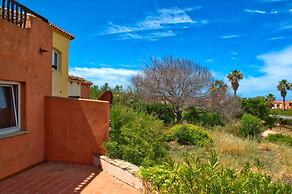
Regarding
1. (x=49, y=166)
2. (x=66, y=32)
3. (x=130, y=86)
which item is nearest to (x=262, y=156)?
(x=49, y=166)

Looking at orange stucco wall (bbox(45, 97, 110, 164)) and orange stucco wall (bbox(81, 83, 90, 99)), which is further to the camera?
orange stucco wall (bbox(81, 83, 90, 99))

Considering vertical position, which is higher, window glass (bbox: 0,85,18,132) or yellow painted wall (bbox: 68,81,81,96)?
yellow painted wall (bbox: 68,81,81,96)

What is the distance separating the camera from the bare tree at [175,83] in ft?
90.0

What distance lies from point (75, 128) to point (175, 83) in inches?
762

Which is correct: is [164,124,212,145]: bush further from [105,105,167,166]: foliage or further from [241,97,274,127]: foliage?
[241,97,274,127]: foliage

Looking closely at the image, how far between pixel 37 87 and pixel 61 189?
312 cm

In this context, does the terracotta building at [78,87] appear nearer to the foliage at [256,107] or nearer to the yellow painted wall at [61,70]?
the yellow painted wall at [61,70]

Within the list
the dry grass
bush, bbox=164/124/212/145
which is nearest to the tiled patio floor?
the dry grass

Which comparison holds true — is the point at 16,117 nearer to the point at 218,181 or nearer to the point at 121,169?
the point at 121,169

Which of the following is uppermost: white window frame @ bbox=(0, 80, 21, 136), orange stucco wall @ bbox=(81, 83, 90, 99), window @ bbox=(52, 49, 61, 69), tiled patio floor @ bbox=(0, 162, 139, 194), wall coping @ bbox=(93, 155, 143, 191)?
window @ bbox=(52, 49, 61, 69)

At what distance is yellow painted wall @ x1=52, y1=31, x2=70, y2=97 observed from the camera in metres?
17.7

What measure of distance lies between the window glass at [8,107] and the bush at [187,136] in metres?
8.07

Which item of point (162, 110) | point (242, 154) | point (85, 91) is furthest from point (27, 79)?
point (162, 110)

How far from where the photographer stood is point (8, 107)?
7.66 meters
